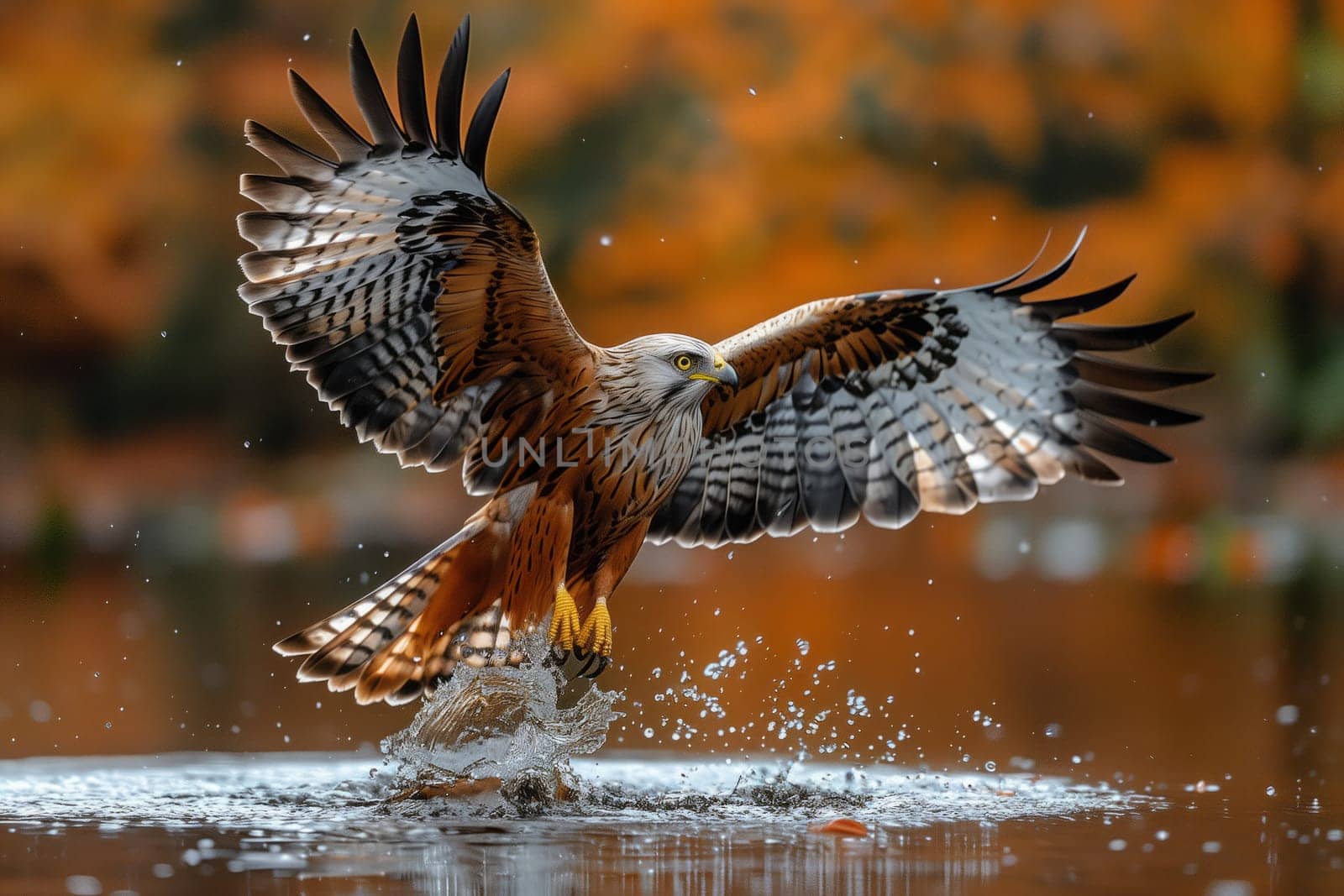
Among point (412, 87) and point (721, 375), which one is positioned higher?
point (412, 87)

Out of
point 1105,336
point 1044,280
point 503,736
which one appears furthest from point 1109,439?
point 503,736

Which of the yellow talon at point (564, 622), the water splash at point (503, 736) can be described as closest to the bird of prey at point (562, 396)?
the yellow talon at point (564, 622)

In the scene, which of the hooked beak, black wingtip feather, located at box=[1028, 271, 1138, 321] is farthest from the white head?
black wingtip feather, located at box=[1028, 271, 1138, 321]

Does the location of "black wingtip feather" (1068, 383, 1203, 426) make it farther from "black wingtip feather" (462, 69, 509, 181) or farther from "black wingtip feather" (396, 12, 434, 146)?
"black wingtip feather" (396, 12, 434, 146)

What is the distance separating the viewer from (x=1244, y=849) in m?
Result: 4.74

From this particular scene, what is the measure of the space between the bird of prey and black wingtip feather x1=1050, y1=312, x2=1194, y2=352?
0.04ft

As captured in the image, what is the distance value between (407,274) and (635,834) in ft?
6.85

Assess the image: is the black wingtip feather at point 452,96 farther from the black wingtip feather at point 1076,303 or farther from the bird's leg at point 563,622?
the black wingtip feather at point 1076,303

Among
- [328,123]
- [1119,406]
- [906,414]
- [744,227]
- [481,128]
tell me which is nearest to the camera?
[481,128]

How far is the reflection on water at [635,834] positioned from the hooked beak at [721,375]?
1461 mm

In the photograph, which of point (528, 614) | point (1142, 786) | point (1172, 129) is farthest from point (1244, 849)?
point (1172, 129)

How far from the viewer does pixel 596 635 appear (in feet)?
19.3

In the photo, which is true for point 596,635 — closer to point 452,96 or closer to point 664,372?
point 664,372

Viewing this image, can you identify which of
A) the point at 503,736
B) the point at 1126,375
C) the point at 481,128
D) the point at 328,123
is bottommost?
the point at 503,736
